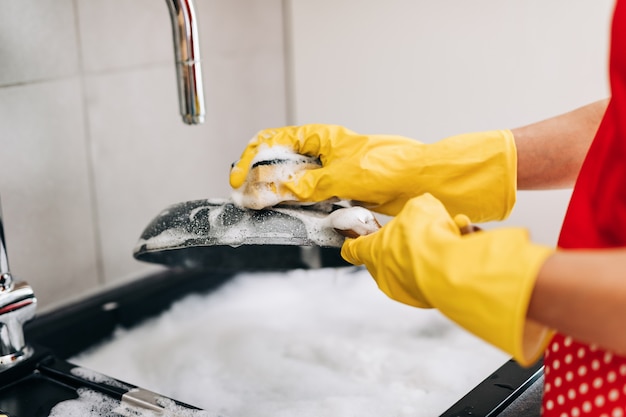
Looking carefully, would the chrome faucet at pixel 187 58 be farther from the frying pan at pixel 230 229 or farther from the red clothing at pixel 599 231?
the red clothing at pixel 599 231

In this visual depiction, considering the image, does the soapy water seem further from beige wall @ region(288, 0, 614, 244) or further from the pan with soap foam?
beige wall @ region(288, 0, 614, 244)

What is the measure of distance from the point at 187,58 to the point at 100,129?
0.32 metres

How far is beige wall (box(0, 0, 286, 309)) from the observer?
1.05 meters

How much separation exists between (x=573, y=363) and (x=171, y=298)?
2.49 ft

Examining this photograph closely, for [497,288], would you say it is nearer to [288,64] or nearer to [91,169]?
[91,169]

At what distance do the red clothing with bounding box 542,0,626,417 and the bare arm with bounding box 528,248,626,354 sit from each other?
0.11 m

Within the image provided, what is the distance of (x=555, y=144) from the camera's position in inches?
35.7

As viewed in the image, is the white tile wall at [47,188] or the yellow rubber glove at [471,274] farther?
the white tile wall at [47,188]

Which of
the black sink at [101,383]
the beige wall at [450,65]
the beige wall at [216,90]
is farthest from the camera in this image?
the beige wall at [450,65]

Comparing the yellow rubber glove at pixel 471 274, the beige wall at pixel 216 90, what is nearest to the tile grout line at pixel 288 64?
the beige wall at pixel 216 90

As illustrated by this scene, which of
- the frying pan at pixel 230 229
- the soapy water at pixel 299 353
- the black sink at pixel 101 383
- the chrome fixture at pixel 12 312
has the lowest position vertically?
the soapy water at pixel 299 353

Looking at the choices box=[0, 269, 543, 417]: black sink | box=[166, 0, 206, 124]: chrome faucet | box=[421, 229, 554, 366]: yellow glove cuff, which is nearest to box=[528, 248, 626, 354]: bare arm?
box=[421, 229, 554, 366]: yellow glove cuff

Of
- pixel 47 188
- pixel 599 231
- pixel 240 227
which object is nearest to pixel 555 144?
pixel 599 231

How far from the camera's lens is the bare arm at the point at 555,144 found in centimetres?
90
